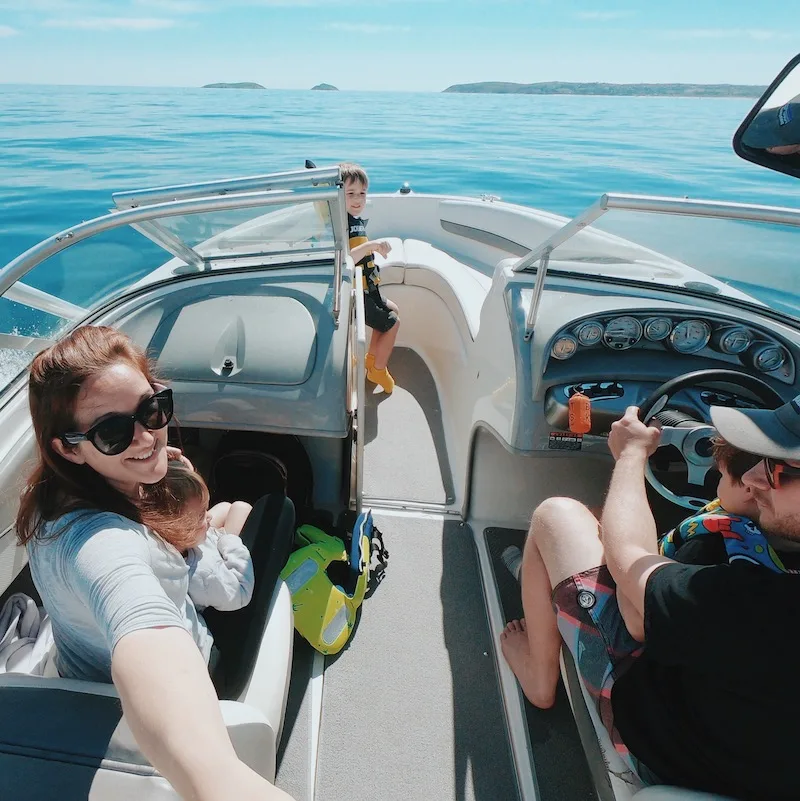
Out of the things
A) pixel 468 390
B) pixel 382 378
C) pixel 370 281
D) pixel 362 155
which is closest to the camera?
pixel 468 390

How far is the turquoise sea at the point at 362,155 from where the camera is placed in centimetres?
886

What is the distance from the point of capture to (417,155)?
41.4ft

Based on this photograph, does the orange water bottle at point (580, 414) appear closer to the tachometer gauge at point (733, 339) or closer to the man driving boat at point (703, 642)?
the man driving boat at point (703, 642)

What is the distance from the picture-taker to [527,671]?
64.7 inches

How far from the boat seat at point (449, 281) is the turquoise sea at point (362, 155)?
4619 millimetres

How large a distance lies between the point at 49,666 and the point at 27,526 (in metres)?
0.36

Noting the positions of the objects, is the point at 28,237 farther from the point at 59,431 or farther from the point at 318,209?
the point at 59,431

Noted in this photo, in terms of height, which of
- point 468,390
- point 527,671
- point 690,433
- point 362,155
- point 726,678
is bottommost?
point 527,671

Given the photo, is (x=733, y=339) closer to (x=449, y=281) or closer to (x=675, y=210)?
(x=675, y=210)

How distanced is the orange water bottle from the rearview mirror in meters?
0.76

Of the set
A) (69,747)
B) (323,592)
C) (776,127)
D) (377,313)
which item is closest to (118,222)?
(323,592)

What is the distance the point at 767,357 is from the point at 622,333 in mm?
468

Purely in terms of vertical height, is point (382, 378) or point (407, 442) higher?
point (382, 378)

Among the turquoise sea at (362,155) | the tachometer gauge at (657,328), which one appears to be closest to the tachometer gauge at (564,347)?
the tachometer gauge at (657,328)
